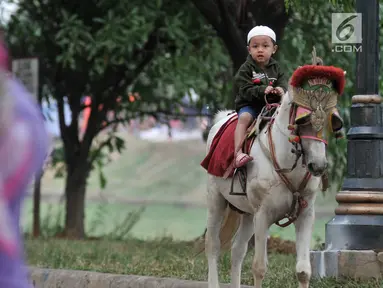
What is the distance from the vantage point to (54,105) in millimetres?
21094

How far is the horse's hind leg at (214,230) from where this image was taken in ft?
30.7

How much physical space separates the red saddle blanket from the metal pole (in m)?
1.41

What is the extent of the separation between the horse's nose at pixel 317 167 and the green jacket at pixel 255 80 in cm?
112

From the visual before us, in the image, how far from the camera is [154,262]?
12.0 meters

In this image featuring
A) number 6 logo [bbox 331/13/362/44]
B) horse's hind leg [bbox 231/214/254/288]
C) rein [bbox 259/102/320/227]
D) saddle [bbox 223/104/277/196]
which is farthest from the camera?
number 6 logo [bbox 331/13/362/44]

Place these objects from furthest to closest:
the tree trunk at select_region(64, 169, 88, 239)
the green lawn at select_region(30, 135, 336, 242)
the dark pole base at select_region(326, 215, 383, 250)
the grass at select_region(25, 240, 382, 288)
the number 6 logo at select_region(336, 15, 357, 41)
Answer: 1. the green lawn at select_region(30, 135, 336, 242)
2. the tree trunk at select_region(64, 169, 88, 239)
3. the number 6 logo at select_region(336, 15, 357, 41)
4. the grass at select_region(25, 240, 382, 288)
5. the dark pole base at select_region(326, 215, 383, 250)

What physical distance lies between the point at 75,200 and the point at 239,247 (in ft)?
37.4

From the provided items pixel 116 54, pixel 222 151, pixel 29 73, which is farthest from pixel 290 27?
pixel 222 151

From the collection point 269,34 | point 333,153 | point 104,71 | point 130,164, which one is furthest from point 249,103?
point 130,164

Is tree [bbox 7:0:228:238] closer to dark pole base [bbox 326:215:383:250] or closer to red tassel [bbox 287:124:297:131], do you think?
dark pole base [bbox 326:215:383:250]

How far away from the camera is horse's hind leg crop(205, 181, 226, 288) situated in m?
9.35

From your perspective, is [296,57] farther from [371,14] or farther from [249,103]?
[249,103]

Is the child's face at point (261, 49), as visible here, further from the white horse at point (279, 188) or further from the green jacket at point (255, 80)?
the white horse at point (279, 188)

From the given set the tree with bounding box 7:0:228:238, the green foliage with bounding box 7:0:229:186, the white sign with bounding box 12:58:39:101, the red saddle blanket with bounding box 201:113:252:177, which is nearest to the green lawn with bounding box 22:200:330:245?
the tree with bounding box 7:0:228:238
